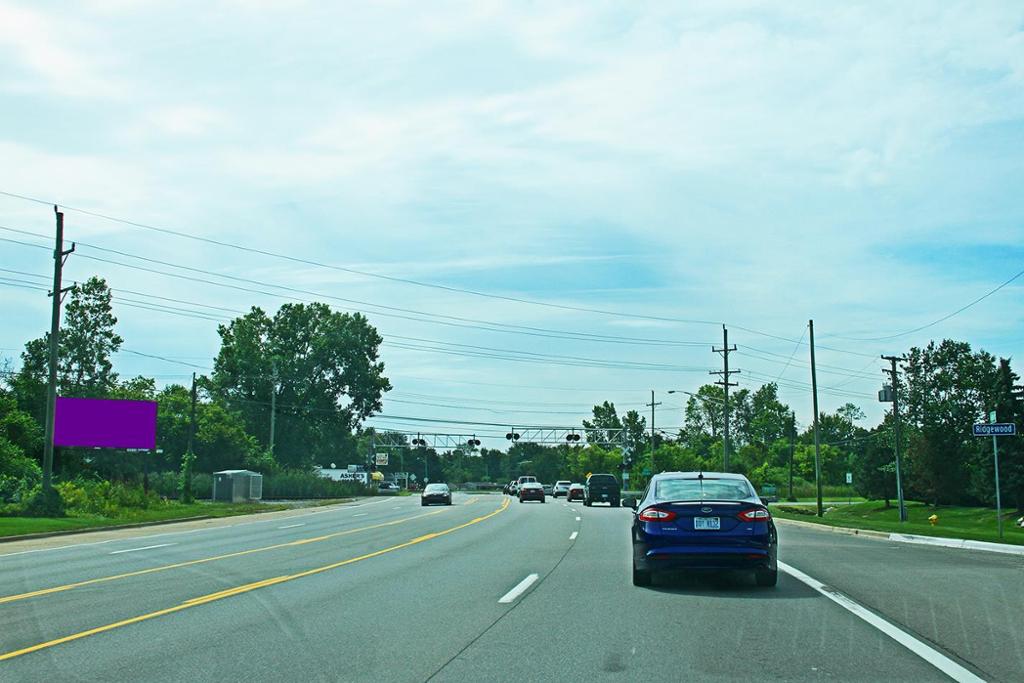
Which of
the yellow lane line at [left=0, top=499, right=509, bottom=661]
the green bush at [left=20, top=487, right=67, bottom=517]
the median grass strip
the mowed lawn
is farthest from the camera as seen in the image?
the median grass strip

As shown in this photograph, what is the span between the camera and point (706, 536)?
42.7 ft

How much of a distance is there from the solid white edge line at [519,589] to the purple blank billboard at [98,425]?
4642 cm

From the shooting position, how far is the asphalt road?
26.8 ft

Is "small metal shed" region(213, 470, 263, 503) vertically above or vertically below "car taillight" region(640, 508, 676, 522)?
below

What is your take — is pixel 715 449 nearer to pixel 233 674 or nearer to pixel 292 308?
pixel 292 308

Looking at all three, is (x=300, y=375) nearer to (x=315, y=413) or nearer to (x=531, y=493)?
(x=315, y=413)

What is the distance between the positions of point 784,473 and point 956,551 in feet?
344

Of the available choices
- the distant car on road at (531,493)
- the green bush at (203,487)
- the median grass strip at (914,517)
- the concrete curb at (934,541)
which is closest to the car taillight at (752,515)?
the concrete curb at (934,541)

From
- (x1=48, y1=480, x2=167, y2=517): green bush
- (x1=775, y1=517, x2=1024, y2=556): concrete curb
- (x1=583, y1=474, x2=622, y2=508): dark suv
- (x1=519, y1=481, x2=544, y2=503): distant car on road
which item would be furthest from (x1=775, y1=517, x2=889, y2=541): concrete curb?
(x1=519, y1=481, x2=544, y2=503): distant car on road

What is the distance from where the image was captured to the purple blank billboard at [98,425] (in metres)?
56.1

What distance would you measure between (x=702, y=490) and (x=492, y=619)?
4.36 meters

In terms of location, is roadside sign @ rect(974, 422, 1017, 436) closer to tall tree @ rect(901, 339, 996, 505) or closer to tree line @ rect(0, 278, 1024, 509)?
tree line @ rect(0, 278, 1024, 509)

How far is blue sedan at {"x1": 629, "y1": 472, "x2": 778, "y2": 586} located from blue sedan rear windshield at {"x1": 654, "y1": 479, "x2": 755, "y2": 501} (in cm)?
5

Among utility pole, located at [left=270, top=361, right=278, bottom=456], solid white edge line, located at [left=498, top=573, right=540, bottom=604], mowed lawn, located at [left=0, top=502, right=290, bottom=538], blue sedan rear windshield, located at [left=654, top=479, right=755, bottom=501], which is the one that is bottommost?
mowed lawn, located at [left=0, top=502, right=290, bottom=538]
